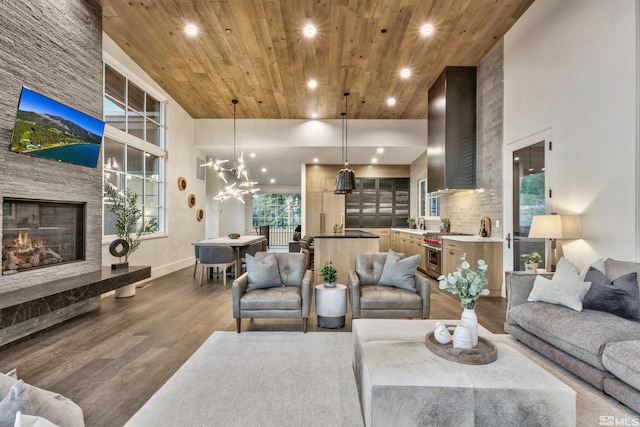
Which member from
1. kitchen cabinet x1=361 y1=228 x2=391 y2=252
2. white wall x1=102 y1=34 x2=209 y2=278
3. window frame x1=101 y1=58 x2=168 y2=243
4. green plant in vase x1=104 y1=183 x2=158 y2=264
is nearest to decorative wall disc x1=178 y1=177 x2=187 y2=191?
white wall x1=102 y1=34 x2=209 y2=278

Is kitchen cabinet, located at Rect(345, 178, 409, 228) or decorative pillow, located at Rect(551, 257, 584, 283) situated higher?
kitchen cabinet, located at Rect(345, 178, 409, 228)

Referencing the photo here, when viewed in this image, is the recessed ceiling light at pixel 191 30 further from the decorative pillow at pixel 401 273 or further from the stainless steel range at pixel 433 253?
the stainless steel range at pixel 433 253

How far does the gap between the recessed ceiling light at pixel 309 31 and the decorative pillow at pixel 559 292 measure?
405cm

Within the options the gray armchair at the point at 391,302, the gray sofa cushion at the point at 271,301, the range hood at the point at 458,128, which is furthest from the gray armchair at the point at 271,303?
the range hood at the point at 458,128

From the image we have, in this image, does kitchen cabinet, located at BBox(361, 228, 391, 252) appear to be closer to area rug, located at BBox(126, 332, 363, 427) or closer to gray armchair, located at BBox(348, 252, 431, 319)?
gray armchair, located at BBox(348, 252, 431, 319)

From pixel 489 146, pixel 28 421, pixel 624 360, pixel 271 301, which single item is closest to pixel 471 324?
pixel 624 360

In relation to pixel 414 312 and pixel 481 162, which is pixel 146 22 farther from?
pixel 481 162

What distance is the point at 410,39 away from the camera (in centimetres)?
449

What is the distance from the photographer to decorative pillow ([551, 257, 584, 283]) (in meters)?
2.79

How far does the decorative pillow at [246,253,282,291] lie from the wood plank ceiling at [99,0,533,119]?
3152 mm

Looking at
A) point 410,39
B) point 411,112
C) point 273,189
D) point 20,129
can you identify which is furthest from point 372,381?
point 273,189

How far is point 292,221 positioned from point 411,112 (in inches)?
320

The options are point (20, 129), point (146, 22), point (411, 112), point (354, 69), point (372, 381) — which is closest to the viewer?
point (372, 381)

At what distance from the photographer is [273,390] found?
2.24m
